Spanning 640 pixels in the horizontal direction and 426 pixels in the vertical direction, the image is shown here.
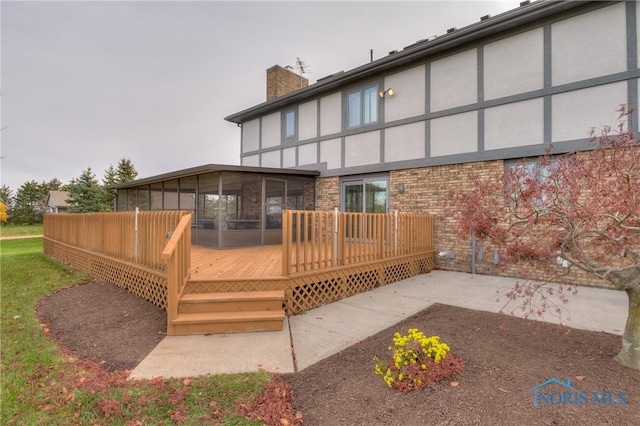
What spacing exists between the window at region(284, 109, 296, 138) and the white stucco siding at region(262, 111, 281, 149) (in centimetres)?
38

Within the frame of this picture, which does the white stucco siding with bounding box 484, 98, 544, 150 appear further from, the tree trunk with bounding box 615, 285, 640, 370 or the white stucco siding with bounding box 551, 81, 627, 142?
the tree trunk with bounding box 615, 285, 640, 370

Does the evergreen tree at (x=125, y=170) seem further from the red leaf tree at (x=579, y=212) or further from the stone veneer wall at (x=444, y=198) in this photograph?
the red leaf tree at (x=579, y=212)

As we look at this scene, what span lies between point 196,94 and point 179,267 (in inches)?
596

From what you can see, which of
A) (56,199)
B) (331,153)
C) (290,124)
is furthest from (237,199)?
(56,199)

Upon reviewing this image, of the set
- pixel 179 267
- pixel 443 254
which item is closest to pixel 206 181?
pixel 179 267

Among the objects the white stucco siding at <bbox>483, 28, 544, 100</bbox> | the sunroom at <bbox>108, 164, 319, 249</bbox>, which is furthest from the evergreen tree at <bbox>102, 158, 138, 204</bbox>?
the white stucco siding at <bbox>483, 28, 544, 100</bbox>

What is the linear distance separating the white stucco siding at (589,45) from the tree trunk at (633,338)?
5.65 metres

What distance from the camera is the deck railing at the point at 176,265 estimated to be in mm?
3674

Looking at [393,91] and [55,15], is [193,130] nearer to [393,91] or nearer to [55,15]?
[55,15]

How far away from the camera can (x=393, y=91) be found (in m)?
8.87

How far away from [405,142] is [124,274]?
773cm

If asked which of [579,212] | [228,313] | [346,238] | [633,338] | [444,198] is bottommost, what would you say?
[228,313]

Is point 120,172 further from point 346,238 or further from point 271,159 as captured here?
point 346,238

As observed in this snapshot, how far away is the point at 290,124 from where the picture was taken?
38.1 ft
